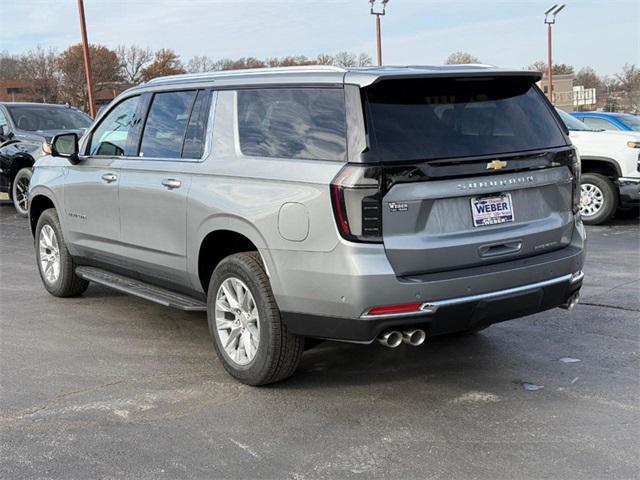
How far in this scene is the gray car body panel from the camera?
377cm

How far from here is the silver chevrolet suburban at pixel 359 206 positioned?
378 centimetres

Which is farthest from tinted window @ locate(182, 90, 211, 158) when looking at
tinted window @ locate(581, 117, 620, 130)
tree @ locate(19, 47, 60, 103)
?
tree @ locate(19, 47, 60, 103)

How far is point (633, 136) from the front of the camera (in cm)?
1062

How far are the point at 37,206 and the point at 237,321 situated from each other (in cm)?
345

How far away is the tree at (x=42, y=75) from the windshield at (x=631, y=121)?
63615 mm

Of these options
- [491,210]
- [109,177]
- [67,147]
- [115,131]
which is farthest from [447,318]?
[67,147]

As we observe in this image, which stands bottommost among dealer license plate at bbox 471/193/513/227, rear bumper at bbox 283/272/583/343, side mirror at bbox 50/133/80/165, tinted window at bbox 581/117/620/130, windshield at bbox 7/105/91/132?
rear bumper at bbox 283/272/583/343

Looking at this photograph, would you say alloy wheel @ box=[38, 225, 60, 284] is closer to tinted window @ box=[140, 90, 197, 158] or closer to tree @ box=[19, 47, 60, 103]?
tinted window @ box=[140, 90, 197, 158]

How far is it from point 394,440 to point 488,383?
3.37 ft

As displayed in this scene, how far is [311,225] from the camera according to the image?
3.88 m

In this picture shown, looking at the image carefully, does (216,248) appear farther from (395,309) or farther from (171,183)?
(395,309)

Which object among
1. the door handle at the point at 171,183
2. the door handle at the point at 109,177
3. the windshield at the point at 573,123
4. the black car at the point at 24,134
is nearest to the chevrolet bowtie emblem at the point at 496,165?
the door handle at the point at 171,183

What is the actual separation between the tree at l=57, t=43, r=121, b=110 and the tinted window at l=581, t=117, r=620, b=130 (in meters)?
56.1

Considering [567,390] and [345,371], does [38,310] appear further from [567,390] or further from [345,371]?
[567,390]
